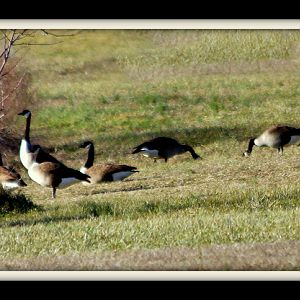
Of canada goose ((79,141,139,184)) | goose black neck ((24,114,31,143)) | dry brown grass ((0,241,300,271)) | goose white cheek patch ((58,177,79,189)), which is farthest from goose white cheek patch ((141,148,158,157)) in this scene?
dry brown grass ((0,241,300,271))

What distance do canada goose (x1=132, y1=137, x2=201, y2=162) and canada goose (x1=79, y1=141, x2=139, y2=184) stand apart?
11.3 inches

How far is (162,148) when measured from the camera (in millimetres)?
18328

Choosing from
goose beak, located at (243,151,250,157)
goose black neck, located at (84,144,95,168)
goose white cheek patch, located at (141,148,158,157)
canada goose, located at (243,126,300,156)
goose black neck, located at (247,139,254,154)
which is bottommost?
goose black neck, located at (84,144,95,168)

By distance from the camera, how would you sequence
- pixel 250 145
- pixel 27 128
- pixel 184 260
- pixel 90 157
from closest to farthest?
pixel 184 260
pixel 27 128
pixel 90 157
pixel 250 145

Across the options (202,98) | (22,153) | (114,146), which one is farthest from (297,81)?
(22,153)

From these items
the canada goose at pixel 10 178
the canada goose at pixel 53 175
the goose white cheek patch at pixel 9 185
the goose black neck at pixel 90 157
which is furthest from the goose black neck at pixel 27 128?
the goose black neck at pixel 90 157

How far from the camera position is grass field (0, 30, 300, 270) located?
1759 centimetres

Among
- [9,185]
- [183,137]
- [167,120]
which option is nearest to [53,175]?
[9,185]

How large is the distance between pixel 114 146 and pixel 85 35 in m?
1.61

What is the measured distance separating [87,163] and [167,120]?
1.24 metres

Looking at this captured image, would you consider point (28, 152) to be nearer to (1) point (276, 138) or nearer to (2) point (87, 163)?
(2) point (87, 163)

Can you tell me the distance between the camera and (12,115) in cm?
1841

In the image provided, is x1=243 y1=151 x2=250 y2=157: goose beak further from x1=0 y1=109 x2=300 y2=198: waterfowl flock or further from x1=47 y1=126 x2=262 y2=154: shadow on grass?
x1=47 y1=126 x2=262 y2=154: shadow on grass

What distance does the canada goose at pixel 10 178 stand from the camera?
1828 cm
